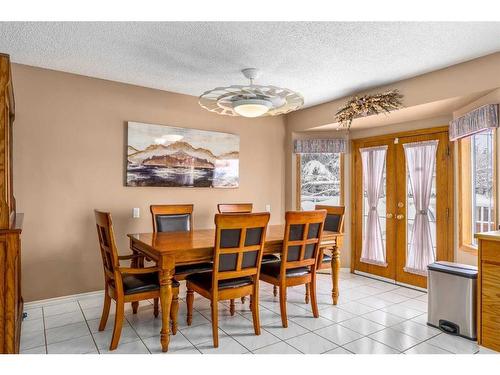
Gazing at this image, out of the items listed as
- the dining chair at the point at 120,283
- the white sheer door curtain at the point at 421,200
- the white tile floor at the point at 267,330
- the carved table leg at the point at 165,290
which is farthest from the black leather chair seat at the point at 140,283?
the white sheer door curtain at the point at 421,200

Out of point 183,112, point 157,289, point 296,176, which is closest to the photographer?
point 157,289

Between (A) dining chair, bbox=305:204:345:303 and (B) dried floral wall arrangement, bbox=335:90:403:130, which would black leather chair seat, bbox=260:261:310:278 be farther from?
(B) dried floral wall arrangement, bbox=335:90:403:130

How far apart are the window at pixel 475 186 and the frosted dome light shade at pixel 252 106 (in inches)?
87.7

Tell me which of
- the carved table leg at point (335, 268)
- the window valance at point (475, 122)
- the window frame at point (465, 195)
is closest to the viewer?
the window valance at point (475, 122)

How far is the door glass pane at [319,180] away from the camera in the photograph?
16.6 feet

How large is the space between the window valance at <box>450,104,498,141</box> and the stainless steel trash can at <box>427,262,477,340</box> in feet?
4.19

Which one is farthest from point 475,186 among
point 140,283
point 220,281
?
point 140,283

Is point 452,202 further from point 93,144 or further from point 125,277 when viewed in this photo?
point 93,144

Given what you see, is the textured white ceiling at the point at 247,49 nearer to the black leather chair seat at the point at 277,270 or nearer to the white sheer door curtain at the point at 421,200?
the white sheer door curtain at the point at 421,200

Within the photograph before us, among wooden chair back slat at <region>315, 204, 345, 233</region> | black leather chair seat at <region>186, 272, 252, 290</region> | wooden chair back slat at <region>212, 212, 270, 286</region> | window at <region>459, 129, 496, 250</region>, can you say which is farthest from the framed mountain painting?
window at <region>459, 129, 496, 250</region>

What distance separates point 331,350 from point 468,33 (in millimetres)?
2666

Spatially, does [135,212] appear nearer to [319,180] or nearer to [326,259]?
[326,259]

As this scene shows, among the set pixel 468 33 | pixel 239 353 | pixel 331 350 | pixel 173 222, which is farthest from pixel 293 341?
pixel 468 33

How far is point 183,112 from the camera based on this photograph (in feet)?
14.3
